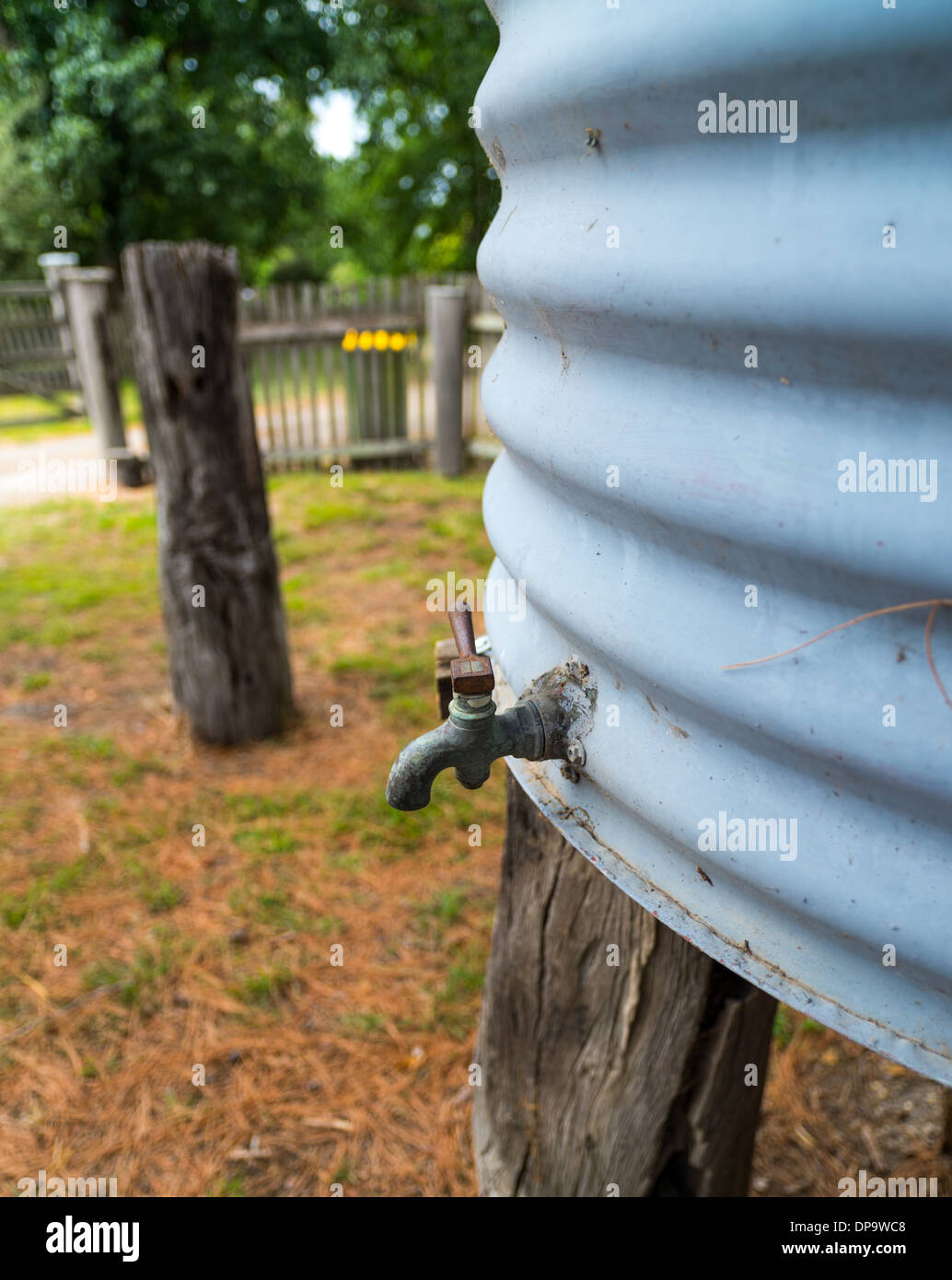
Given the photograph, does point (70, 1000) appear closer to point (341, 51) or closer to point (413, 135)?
point (341, 51)

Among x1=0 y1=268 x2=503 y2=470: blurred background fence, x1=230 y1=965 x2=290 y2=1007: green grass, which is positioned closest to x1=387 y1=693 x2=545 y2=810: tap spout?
x1=230 y1=965 x2=290 y2=1007: green grass

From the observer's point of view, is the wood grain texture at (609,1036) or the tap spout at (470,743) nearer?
the tap spout at (470,743)

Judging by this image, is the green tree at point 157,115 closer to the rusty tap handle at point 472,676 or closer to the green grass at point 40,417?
the green grass at point 40,417

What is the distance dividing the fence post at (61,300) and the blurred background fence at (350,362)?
0.04m

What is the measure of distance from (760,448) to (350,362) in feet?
26.6

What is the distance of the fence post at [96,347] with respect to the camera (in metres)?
7.52

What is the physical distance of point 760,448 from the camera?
2.07 ft

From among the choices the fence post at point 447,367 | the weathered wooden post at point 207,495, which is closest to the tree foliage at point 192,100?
the fence post at point 447,367

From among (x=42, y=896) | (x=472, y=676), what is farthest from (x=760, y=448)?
(x=42, y=896)

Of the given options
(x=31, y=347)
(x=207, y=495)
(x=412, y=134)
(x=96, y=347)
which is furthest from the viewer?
(x=412, y=134)

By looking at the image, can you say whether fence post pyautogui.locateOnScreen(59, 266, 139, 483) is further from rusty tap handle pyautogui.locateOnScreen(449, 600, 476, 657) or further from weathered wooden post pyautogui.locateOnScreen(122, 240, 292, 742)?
rusty tap handle pyautogui.locateOnScreen(449, 600, 476, 657)

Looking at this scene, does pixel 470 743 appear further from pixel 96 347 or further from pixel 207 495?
pixel 96 347

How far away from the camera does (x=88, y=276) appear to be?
7.48 m

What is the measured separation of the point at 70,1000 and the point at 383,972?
98 cm
